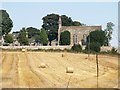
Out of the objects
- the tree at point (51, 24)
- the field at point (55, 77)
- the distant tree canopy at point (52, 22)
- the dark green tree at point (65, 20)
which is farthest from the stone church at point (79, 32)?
the field at point (55, 77)

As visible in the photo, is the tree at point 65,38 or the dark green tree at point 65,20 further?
the dark green tree at point 65,20

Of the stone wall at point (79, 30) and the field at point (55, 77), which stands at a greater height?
the stone wall at point (79, 30)

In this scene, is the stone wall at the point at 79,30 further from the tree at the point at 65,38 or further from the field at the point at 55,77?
the field at the point at 55,77

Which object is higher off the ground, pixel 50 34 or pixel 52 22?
pixel 52 22

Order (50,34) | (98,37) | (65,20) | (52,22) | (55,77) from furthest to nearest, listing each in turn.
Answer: (65,20) < (52,22) < (50,34) < (98,37) < (55,77)

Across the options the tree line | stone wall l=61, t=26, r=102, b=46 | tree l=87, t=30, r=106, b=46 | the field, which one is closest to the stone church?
stone wall l=61, t=26, r=102, b=46

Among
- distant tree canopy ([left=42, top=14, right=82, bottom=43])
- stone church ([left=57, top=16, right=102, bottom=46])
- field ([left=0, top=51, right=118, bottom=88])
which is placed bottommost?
field ([left=0, top=51, right=118, bottom=88])

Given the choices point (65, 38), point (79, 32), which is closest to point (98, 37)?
point (65, 38)

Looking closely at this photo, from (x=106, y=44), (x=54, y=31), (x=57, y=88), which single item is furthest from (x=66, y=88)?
(x=54, y=31)

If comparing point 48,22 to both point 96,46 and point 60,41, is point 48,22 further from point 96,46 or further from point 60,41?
point 96,46

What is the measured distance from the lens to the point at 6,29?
13475 cm

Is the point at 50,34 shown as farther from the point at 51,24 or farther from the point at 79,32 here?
the point at 79,32

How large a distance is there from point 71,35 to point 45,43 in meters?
10.4

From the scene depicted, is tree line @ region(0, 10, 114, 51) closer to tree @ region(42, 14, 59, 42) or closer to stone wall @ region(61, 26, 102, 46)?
tree @ region(42, 14, 59, 42)
